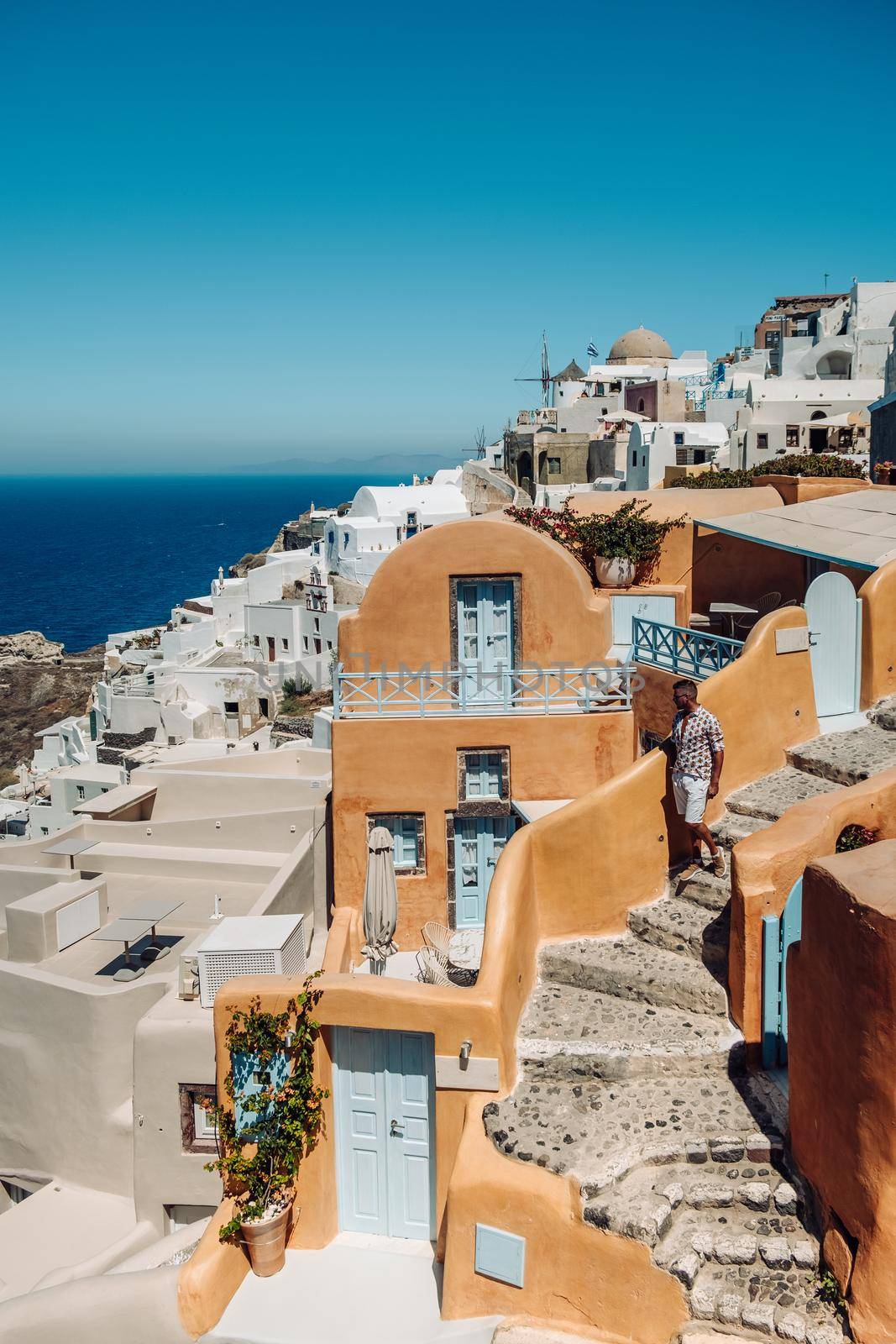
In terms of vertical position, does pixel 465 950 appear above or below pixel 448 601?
below

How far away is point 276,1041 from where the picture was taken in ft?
24.8

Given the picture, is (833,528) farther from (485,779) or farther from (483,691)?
(485,779)

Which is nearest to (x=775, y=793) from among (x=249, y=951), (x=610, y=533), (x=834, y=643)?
(x=834, y=643)

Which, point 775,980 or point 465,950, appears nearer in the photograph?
point 775,980

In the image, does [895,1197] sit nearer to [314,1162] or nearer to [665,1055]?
[665,1055]

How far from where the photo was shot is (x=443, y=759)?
543 inches

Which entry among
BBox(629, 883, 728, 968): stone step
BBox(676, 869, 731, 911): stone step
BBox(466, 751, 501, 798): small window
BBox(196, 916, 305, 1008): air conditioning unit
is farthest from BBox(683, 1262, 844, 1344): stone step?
BBox(466, 751, 501, 798): small window

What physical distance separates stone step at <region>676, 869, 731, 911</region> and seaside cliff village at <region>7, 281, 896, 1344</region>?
32 mm

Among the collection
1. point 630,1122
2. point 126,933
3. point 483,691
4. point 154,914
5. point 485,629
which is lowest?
point 126,933

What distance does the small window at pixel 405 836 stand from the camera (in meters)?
14.1

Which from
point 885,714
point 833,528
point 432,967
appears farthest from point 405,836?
point 833,528

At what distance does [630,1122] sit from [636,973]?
1606mm

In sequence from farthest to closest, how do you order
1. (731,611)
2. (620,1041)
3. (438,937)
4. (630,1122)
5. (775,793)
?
(731,611), (438,937), (775,793), (620,1041), (630,1122)

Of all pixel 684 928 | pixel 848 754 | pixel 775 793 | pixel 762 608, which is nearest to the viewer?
pixel 684 928
